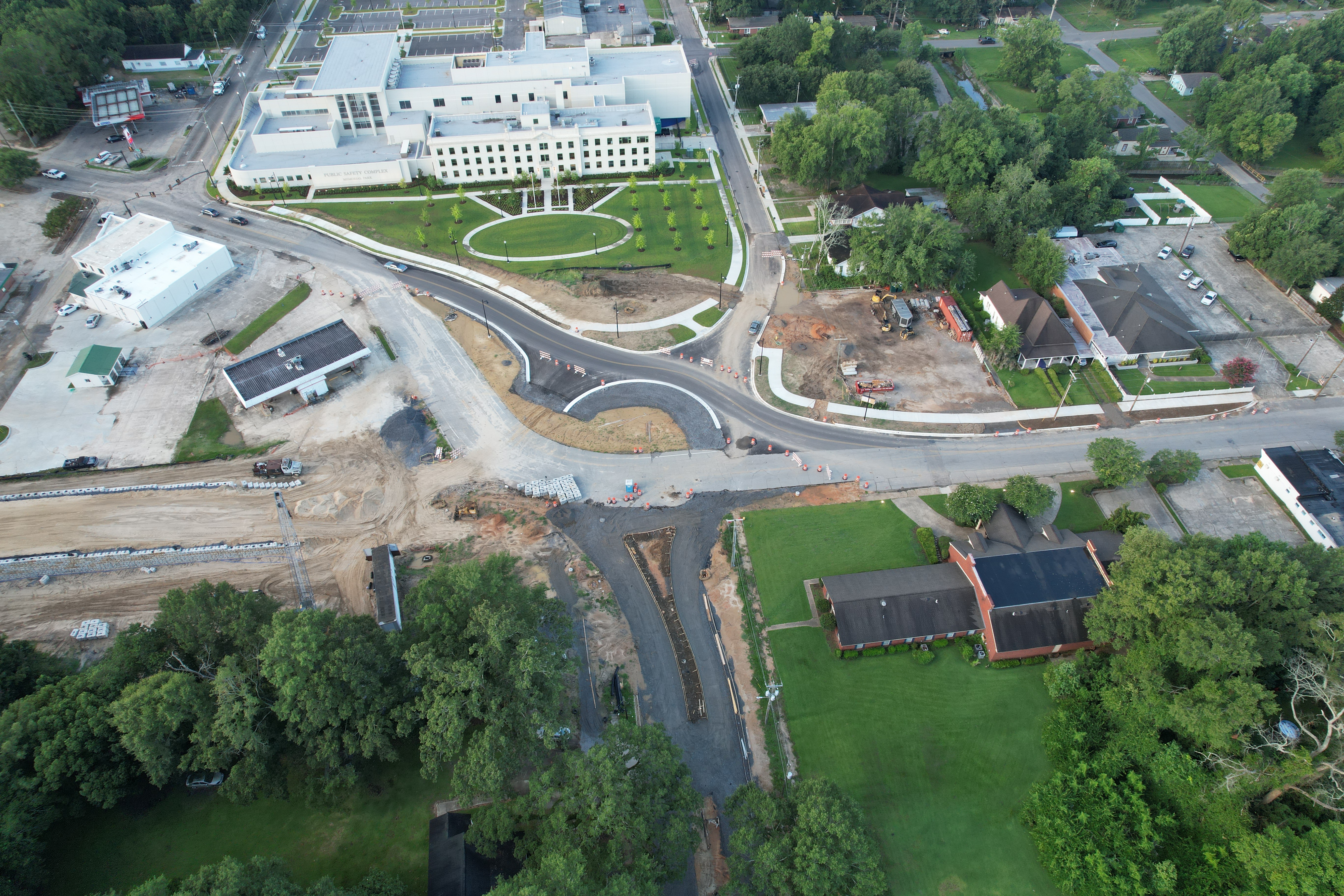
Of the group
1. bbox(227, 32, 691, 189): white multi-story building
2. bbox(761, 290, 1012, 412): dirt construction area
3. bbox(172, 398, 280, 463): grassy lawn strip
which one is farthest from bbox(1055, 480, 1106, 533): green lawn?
bbox(227, 32, 691, 189): white multi-story building

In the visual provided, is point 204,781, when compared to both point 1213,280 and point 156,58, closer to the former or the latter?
point 1213,280

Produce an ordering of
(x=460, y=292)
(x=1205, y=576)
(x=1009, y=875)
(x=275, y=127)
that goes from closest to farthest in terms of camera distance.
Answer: (x=1009, y=875), (x=1205, y=576), (x=460, y=292), (x=275, y=127)

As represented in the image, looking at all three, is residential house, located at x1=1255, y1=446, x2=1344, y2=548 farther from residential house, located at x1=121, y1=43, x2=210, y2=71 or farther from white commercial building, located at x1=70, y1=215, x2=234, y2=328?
residential house, located at x1=121, y1=43, x2=210, y2=71

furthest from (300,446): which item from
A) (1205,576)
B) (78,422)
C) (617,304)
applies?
(1205,576)

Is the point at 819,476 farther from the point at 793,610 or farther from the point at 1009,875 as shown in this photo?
the point at 1009,875

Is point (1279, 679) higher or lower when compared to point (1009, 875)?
higher

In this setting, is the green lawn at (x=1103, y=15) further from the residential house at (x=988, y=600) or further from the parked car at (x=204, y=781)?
the parked car at (x=204, y=781)

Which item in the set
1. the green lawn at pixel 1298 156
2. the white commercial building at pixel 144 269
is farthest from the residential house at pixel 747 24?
the white commercial building at pixel 144 269
